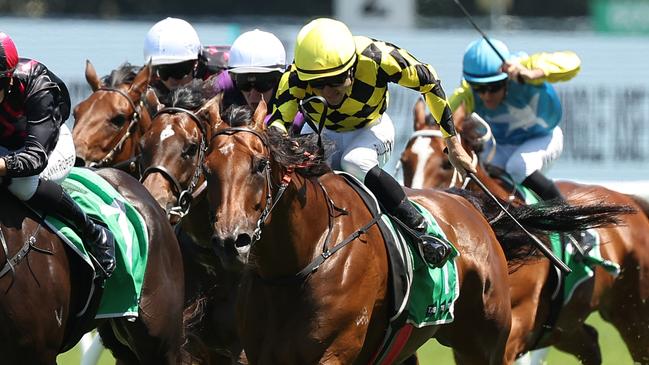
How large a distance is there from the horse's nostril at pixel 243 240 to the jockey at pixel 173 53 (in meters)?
3.10

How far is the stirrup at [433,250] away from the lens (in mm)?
6133

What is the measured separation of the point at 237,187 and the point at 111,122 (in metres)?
2.47

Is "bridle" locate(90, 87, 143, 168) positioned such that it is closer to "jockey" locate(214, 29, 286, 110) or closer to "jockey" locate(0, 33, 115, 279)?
"jockey" locate(214, 29, 286, 110)

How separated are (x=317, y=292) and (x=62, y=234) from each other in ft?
4.00

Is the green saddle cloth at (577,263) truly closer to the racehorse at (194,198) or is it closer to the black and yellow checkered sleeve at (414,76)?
the black and yellow checkered sleeve at (414,76)

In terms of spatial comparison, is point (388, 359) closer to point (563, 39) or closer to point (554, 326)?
point (554, 326)

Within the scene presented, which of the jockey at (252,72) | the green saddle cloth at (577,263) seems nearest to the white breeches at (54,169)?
the jockey at (252,72)

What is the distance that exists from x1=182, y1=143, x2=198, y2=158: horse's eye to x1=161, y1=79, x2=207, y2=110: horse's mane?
0.32 meters

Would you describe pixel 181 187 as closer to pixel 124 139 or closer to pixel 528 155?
pixel 124 139

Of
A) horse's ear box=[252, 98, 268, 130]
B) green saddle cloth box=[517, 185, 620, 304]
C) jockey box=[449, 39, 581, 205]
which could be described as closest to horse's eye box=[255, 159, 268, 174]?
horse's ear box=[252, 98, 268, 130]

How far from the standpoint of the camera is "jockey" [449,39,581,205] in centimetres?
871

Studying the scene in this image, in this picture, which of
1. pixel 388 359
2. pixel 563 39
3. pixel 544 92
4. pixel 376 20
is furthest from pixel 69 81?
pixel 388 359

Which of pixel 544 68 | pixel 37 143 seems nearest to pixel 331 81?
pixel 37 143

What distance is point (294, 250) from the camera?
559 centimetres
